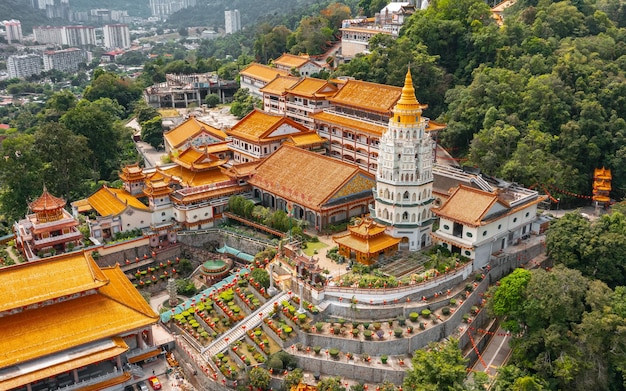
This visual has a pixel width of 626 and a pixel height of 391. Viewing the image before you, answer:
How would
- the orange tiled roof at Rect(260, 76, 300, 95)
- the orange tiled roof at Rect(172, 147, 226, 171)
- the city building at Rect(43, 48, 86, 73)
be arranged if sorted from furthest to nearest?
the city building at Rect(43, 48, 86, 73) → the orange tiled roof at Rect(260, 76, 300, 95) → the orange tiled roof at Rect(172, 147, 226, 171)

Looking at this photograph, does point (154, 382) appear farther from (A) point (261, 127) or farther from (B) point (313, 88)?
(B) point (313, 88)

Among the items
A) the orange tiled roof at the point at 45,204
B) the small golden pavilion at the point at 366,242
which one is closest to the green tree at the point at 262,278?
the small golden pavilion at the point at 366,242

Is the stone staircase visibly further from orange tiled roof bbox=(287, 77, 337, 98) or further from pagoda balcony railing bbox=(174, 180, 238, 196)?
orange tiled roof bbox=(287, 77, 337, 98)

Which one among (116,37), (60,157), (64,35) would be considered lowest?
(60,157)

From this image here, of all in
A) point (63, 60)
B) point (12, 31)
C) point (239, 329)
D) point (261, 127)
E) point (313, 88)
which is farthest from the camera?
point (12, 31)

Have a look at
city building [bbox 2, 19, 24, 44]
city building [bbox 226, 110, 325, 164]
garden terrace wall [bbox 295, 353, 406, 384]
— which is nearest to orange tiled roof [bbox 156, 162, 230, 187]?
city building [bbox 226, 110, 325, 164]

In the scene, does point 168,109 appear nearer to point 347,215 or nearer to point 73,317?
point 347,215

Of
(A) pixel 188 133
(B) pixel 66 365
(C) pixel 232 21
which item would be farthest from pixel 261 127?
(C) pixel 232 21
